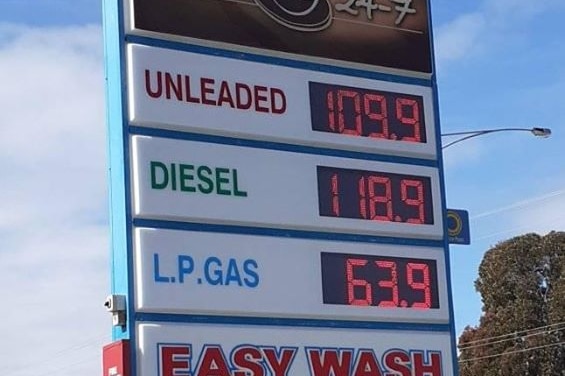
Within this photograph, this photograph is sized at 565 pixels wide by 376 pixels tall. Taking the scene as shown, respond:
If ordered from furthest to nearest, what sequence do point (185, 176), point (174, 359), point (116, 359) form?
point (185, 176), point (174, 359), point (116, 359)

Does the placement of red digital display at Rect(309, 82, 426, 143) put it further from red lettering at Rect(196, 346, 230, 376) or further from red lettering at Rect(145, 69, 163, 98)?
red lettering at Rect(196, 346, 230, 376)

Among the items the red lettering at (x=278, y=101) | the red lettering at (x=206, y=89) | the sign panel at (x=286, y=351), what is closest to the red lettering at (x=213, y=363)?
the sign panel at (x=286, y=351)

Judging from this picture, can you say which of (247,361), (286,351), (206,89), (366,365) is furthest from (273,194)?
(366,365)

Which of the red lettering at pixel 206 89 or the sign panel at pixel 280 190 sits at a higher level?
the red lettering at pixel 206 89

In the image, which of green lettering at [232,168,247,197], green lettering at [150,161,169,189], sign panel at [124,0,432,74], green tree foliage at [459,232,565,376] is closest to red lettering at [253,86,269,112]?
sign panel at [124,0,432,74]

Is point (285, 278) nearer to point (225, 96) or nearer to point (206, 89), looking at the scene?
point (225, 96)

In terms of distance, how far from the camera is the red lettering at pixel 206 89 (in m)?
11.2

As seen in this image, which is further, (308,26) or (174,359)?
(308,26)

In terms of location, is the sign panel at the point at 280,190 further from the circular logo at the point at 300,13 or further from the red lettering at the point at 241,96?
the circular logo at the point at 300,13

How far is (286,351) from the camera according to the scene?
11.1 meters

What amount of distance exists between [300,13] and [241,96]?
1.24 metres

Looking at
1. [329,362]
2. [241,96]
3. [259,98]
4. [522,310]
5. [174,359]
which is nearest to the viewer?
[174,359]

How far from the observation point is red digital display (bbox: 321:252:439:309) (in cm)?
1148

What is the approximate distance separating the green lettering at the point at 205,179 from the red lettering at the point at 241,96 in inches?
29.1
